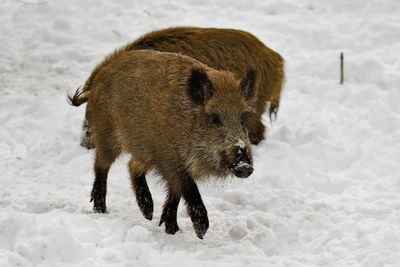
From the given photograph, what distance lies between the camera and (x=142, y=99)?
199 inches

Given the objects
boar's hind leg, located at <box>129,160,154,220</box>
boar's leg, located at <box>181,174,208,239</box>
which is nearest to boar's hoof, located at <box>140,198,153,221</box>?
boar's hind leg, located at <box>129,160,154,220</box>

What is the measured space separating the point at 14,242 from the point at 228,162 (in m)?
1.61

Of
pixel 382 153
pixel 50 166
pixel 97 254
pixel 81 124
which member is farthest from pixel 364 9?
pixel 97 254

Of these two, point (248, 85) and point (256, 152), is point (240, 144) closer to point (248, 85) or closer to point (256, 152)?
point (248, 85)

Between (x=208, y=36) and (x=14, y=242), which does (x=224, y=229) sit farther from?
(x=208, y=36)

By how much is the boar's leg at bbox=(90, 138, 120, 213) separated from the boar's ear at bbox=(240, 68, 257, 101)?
53.8 inches

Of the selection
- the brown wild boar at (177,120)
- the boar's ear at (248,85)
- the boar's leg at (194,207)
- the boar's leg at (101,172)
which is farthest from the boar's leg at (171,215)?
the boar's ear at (248,85)

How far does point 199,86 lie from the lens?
4.73 meters

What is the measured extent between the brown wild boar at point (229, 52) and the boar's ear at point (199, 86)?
2020mm

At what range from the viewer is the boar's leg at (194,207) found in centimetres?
492

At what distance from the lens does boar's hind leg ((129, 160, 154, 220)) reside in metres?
5.57

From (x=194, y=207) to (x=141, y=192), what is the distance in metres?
0.90

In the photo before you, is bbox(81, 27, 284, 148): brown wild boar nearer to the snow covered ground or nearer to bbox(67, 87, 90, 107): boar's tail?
the snow covered ground

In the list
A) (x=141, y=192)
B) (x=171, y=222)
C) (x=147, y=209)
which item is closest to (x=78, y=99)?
(x=141, y=192)
